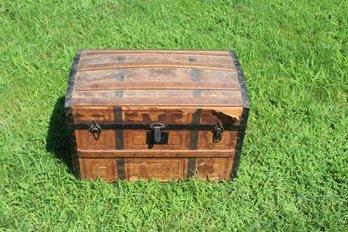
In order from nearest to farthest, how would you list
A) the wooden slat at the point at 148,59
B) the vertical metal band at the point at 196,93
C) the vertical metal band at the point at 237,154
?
1. the vertical metal band at the point at 196,93
2. the vertical metal band at the point at 237,154
3. the wooden slat at the point at 148,59

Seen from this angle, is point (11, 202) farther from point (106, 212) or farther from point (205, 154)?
point (205, 154)

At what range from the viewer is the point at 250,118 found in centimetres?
482

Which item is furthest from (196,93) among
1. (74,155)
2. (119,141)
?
(74,155)

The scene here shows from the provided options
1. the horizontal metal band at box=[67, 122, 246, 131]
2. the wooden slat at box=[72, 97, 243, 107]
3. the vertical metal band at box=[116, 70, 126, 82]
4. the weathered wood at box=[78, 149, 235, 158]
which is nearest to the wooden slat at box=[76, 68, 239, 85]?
the vertical metal band at box=[116, 70, 126, 82]

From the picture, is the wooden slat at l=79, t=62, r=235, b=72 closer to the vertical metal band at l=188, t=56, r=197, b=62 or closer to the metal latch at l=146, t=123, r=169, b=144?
the vertical metal band at l=188, t=56, r=197, b=62

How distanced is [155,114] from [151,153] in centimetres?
41

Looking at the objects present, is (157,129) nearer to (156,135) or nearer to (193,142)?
(156,135)

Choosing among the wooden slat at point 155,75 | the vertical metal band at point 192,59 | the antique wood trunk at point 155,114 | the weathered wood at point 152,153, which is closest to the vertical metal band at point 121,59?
the antique wood trunk at point 155,114

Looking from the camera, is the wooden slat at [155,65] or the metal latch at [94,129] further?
the wooden slat at [155,65]

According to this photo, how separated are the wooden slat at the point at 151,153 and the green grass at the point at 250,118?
318 mm

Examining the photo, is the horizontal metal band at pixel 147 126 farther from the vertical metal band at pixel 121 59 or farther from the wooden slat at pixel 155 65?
the vertical metal band at pixel 121 59

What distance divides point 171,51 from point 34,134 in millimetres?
1543

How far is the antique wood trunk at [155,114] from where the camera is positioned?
3.55 m

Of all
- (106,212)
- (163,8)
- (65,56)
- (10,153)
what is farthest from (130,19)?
(106,212)
